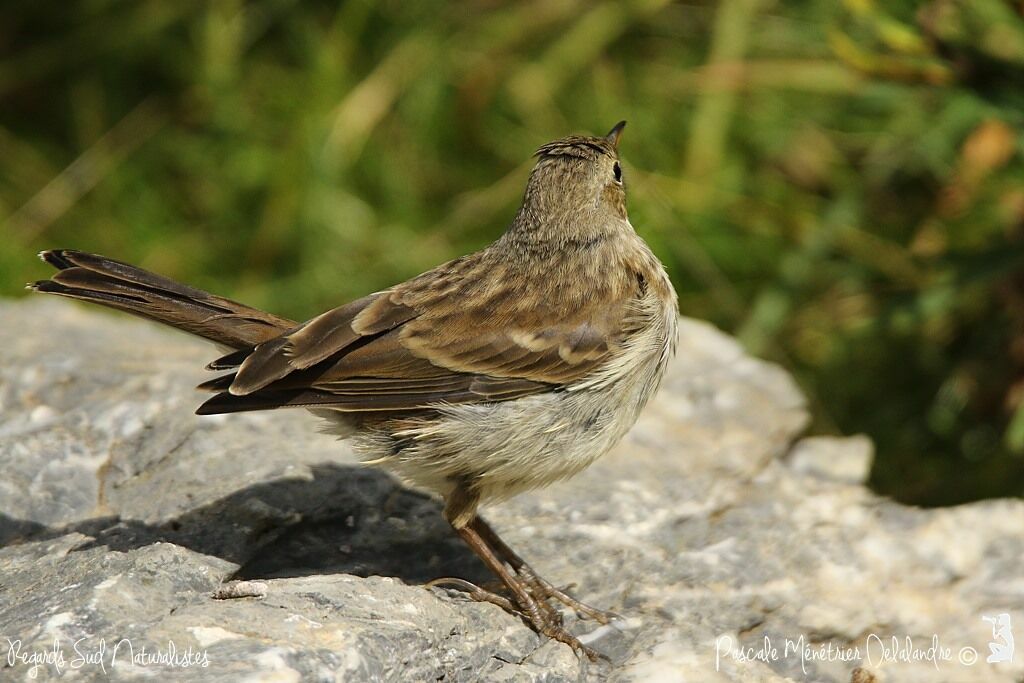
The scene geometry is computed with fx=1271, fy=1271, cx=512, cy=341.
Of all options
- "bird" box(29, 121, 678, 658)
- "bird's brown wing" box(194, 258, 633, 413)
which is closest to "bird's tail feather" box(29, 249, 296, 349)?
"bird" box(29, 121, 678, 658)

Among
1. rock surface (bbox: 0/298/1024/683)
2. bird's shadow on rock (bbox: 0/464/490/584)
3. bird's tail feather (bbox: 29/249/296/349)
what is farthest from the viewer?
bird's shadow on rock (bbox: 0/464/490/584)

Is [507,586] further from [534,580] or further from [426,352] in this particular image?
[426,352]

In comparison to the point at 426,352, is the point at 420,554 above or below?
below

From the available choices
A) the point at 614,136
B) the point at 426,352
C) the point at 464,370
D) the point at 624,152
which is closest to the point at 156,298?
the point at 426,352

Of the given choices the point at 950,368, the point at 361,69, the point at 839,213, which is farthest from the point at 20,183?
the point at 950,368

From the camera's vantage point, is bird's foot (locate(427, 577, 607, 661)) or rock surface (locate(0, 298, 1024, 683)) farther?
bird's foot (locate(427, 577, 607, 661))

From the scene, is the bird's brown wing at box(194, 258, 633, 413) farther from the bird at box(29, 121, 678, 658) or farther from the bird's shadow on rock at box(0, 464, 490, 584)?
the bird's shadow on rock at box(0, 464, 490, 584)

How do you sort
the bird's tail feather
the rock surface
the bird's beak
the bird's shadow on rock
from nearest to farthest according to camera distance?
the rock surface, the bird's tail feather, the bird's shadow on rock, the bird's beak
